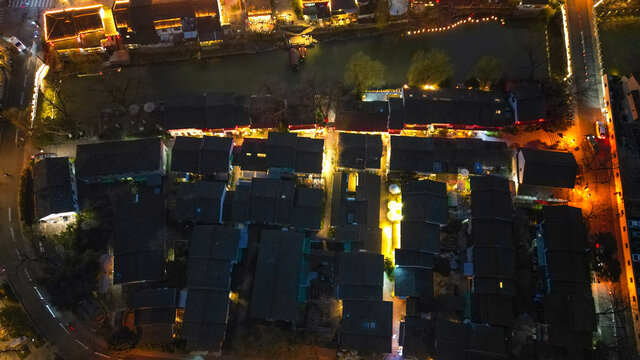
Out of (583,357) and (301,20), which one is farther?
(301,20)

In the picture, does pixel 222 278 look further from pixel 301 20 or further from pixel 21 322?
pixel 301 20

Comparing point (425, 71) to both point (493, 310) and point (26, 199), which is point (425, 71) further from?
point (26, 199)

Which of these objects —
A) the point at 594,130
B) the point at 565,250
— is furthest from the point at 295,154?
the point at 594,130

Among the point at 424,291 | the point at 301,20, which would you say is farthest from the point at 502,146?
the point at 301,20

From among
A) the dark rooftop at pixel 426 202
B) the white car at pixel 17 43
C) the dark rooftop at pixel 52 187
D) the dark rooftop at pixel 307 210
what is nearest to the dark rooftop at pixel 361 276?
the dark rooftop at pixel 307 210

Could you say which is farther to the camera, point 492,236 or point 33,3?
point 33,3

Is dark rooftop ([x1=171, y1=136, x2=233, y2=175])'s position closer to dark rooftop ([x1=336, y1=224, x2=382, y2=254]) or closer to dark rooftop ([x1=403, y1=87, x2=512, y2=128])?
dark rooftop ([x1=336, y1=224, x2=382, y2=254])
